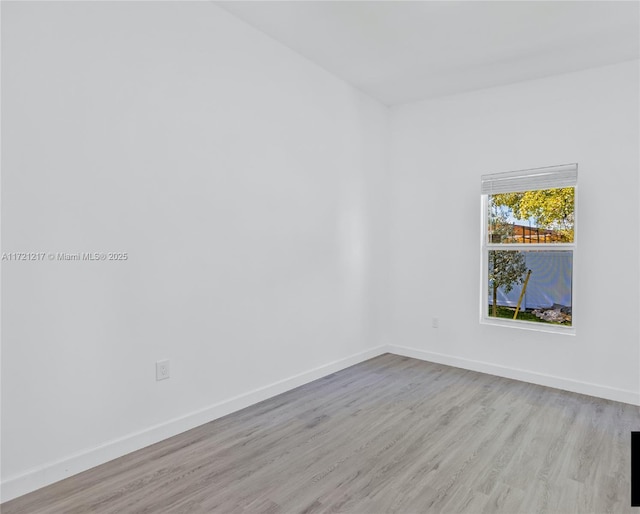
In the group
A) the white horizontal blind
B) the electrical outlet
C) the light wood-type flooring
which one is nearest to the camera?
the light wood-type flooring

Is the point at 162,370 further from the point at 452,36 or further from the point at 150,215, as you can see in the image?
the point at 452,36

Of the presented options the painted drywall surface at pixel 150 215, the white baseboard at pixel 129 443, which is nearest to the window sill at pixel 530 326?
the painted drywall surface at pixel 150 215

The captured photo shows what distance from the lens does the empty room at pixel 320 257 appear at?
201 centimetres

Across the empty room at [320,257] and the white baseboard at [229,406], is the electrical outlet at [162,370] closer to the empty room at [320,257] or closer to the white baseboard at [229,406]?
the empty room at [320,257]

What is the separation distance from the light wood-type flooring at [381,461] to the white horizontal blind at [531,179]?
1823 millimetres

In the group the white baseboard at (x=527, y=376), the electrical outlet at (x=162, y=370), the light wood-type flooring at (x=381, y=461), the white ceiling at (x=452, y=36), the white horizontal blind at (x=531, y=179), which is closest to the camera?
the light wood-type flooring at (x=381, y=461)

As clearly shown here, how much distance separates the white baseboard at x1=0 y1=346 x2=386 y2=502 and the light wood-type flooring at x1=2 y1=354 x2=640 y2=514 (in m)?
0.04

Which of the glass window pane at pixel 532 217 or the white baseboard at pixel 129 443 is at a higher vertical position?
the glass window pane at pixel 532 217

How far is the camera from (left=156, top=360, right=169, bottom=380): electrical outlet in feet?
Result: 8.20

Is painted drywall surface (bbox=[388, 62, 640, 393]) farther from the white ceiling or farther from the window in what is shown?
the white ceiling

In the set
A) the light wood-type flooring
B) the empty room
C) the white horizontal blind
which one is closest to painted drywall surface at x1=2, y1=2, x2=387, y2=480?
the empty room

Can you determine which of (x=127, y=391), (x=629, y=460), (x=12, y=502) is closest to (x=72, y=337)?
(x=127, y=391)

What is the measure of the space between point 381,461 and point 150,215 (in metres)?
1.96

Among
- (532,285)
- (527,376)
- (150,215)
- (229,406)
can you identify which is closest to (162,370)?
(229,406)
